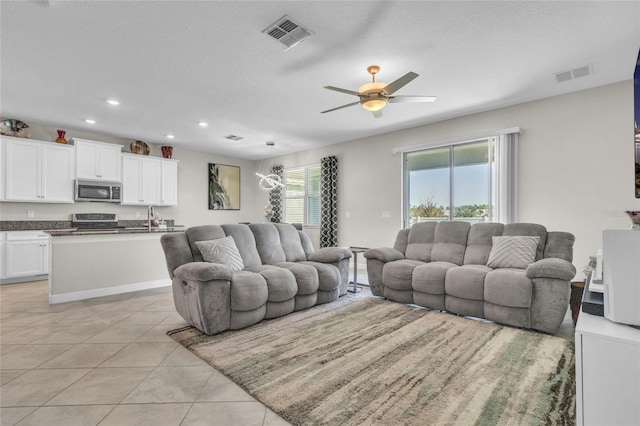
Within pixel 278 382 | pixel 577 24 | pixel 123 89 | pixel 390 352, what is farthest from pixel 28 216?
pixel 577 24

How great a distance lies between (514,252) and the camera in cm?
337

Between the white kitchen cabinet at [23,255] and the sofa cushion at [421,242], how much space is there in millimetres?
5781

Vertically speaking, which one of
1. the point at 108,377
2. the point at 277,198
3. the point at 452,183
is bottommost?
the point at 108,377

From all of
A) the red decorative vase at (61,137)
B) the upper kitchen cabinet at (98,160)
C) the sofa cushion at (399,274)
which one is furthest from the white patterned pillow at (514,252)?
the red decorative vase at (61,137)

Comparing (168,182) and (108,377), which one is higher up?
(168,182)

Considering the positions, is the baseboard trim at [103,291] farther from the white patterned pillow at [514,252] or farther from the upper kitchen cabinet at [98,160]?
the white patterned pillow at [514,252]

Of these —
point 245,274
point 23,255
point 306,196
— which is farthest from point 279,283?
point 23,255

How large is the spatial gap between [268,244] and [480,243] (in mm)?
2583

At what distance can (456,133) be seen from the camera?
5102 mm

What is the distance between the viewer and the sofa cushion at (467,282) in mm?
3154

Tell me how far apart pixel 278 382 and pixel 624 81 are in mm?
4951

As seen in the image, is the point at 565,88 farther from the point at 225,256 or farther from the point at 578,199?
the point at 225,256

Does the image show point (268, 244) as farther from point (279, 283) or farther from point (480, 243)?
point (480, 243)

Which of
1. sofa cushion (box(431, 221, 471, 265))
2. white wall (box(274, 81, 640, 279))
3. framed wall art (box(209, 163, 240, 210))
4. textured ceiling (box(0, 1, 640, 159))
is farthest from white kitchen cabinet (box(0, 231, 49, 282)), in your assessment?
white wall (box(274, 81, 640, 279))
